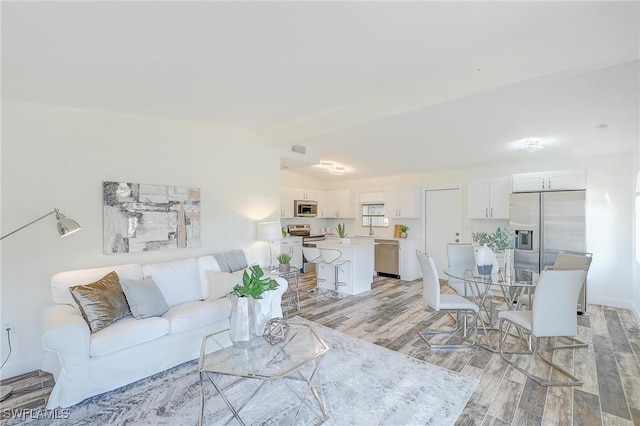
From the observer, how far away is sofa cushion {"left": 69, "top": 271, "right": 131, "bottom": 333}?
7.91 feet

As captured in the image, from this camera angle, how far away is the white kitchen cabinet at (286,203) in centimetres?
715

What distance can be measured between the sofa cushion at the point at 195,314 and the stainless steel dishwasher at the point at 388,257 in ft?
13.9

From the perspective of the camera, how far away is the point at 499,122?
366cm

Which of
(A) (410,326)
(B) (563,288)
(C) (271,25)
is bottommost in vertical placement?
(A) (410,326)

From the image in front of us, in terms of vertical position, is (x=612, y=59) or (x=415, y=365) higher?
(x=612, y=59)

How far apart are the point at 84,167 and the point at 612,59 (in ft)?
15.1

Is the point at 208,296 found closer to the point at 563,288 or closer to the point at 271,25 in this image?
the point at 271,25

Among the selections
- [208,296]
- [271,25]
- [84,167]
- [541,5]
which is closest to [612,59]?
[541,5]

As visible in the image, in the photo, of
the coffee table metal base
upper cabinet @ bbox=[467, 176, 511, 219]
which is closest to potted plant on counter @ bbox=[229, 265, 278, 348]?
the coffee table metal base

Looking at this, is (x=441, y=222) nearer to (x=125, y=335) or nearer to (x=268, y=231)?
(x=268, y=231)

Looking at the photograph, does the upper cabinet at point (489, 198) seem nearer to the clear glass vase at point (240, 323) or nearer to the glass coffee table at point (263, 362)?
the glass coffee table at point (263, 362)

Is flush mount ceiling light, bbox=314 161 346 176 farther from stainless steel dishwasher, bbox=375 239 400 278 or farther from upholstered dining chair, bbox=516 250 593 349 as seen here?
upholstered dining chair, bbox=516 250 593 349

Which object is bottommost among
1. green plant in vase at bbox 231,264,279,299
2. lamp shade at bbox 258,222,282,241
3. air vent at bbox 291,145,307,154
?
green plant in vase at bbox 231,264,279,299

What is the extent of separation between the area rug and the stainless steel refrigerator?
2959 millimetres
